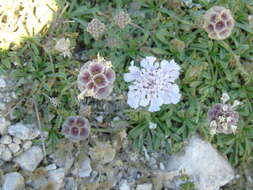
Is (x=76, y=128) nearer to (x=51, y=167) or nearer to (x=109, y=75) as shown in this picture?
(x=51, y=167)

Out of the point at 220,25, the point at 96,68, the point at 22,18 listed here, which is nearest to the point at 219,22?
Result: the point at 220,25

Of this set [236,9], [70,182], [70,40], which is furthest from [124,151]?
[236,9]

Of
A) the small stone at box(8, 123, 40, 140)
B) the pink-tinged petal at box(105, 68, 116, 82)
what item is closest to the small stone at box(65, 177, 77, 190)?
the small stone at box(8, 123, 40, 140)

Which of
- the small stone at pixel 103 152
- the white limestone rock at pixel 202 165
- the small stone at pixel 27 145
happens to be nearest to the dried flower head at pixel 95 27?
the small stone at pixel 103 152

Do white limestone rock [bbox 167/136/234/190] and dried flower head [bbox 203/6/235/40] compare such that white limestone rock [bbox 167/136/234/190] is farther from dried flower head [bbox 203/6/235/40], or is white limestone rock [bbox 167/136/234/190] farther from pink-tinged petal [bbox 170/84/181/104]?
dried flower head [bbox 203/6/235/40]

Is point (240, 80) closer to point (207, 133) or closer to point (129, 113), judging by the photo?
point (207, 133)
